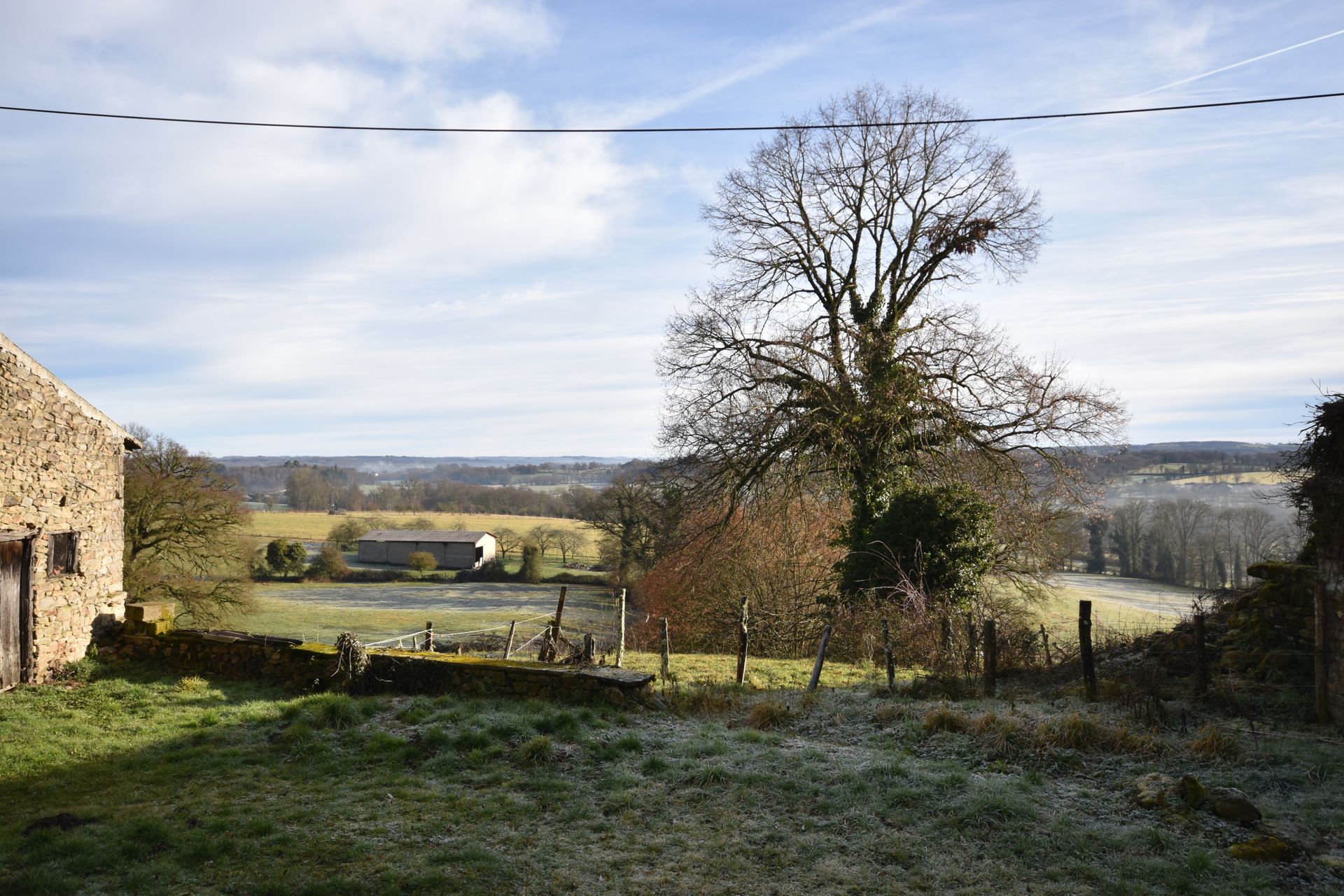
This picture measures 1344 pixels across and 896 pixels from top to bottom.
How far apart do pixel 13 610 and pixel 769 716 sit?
1039 cm

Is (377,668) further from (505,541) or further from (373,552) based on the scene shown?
(373,552)

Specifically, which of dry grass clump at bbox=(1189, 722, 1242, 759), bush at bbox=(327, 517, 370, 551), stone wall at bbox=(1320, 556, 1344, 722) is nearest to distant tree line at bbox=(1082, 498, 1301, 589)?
stone wall at bbox=(1320, 556, 1344, 722)

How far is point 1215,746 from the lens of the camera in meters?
7.36

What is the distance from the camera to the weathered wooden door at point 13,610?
10.6m

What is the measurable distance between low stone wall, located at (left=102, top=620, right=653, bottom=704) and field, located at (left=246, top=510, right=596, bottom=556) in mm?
44834

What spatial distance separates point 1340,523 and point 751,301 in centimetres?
1427

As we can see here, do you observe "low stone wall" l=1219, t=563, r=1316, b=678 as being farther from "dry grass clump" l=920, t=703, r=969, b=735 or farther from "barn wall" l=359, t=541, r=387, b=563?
"barn wall" l=359, t=541, r=387, b=563

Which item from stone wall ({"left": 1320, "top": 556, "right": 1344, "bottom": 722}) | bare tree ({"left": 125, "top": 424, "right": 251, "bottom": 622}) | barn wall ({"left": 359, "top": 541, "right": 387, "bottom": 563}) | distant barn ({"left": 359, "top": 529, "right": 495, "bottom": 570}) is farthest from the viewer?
barn wall ({"left": 359, "top": 541, "right": 387, "bottom": 563})

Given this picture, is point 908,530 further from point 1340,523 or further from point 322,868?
point 322,868

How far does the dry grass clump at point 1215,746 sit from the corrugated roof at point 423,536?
5536cm

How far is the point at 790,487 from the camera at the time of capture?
18703mm

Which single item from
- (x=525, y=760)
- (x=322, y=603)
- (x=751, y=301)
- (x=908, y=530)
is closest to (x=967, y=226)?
(x=751, y=301)

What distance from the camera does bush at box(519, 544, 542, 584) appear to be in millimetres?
53094

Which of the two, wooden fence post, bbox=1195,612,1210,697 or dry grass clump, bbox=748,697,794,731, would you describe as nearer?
Result: dry grass clump, bbox=748,697,794,731
